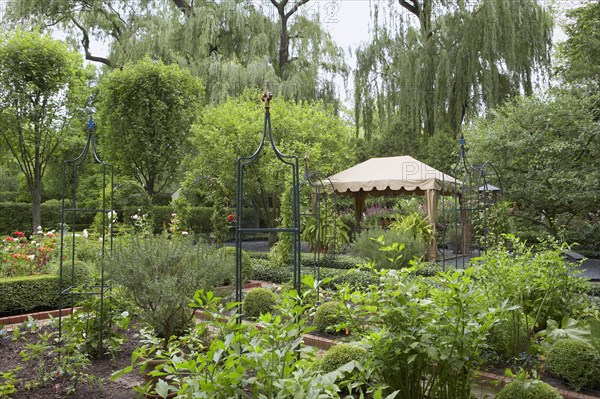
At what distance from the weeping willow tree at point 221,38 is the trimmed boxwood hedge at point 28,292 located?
9374 millimetres

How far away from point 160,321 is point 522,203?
10597mm

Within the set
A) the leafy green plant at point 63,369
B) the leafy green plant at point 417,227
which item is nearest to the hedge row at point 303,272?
the leafy green plant at point 417,227

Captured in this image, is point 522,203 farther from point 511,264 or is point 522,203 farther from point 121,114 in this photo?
point 121,114

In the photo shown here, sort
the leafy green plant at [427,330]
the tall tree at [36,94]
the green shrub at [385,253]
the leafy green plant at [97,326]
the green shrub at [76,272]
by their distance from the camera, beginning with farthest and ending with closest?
the tall tree at [36,94] → the green shrub at [385,253] → the green shrub at [76,272] → the leafy green plant at [97,326] → the leafy green plant at [427,330]

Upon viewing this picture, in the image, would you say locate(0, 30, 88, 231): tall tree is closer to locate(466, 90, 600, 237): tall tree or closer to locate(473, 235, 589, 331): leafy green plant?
locate(466, 90, 600, 237): tall tree

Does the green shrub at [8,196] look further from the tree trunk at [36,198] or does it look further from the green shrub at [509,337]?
the green shrub at [509,337]

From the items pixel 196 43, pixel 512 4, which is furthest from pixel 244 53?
pixel 512 4

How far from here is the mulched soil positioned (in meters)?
3.41

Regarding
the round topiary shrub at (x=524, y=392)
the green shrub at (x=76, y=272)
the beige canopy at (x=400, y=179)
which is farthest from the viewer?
the beige canopy at (x=400, y=179)

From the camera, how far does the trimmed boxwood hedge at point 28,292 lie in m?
6.01

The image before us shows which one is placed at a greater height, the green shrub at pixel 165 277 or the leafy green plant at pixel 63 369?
the green shrub at pixel 165 277

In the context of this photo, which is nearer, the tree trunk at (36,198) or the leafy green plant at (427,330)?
the leafy green plant at (427,330)

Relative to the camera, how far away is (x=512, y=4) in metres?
14.2

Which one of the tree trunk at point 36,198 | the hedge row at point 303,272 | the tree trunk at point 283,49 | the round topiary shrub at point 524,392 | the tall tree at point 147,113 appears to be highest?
the tree trunk at point 283,49
